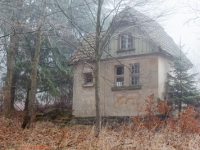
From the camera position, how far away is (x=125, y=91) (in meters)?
Answer: 17.5

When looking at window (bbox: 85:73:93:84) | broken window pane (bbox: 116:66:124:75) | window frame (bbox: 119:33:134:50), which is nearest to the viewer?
window frame (bbox: 119:33:134:50)

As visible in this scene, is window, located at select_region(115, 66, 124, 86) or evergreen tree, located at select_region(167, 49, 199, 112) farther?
window, located at select_region(115, 66, 124, 86)

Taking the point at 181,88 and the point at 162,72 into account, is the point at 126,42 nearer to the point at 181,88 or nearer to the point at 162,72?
the point at 162,72

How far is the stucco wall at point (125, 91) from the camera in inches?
663

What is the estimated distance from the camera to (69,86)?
931 inches

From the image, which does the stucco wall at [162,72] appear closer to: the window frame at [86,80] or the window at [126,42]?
the window at [126,42]

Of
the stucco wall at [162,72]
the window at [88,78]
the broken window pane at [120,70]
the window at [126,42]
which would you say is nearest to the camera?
the stucco wall at [162,72]

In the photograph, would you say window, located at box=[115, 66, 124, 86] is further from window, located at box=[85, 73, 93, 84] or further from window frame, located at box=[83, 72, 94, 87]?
window, located at box=[85, 73, 93, 84]

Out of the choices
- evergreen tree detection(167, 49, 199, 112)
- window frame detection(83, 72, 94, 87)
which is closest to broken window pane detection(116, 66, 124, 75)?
window frame detection(83, 72, 94, 87)

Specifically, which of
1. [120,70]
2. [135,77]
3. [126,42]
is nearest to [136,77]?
[135,77]

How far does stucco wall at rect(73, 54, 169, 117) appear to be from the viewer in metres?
16.8

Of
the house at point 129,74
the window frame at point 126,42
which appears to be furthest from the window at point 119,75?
the window frame at point 126,42

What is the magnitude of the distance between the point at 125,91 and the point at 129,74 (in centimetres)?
112

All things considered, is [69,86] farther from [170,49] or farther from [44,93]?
[170,49]
